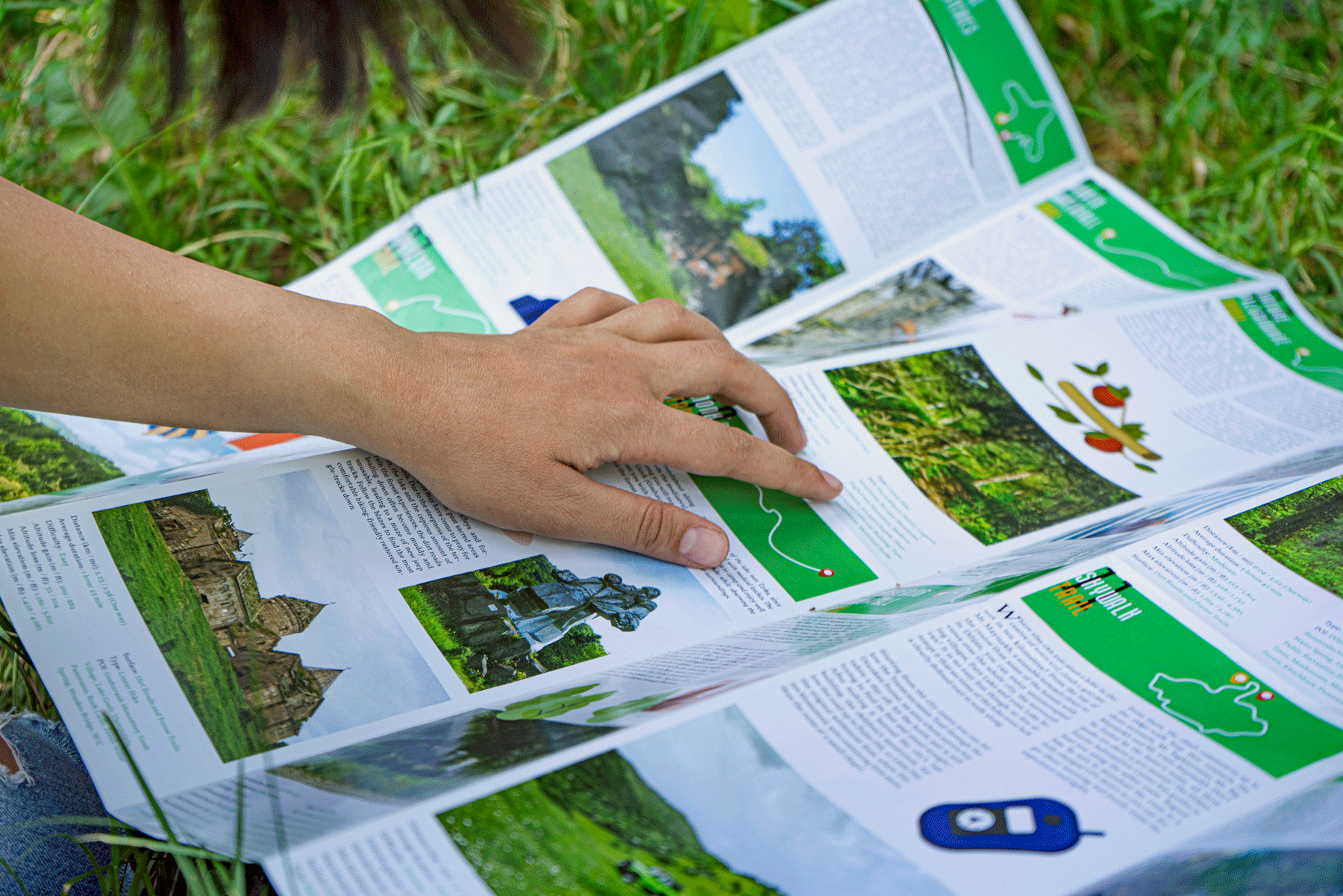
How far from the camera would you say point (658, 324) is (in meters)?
0.82

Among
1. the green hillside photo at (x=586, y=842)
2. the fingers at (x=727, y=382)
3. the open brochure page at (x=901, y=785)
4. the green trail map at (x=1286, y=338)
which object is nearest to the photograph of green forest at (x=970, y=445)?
the fingers at (x=727, y=382)

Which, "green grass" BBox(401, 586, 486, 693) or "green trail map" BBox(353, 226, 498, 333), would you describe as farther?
"green trail map" BBox(353, 226, 498, 333)

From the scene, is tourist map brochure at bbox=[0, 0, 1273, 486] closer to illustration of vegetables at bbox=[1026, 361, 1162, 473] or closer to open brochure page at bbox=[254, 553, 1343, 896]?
illustration of vegetables at bbox=[1026, 361, 1162, 473]

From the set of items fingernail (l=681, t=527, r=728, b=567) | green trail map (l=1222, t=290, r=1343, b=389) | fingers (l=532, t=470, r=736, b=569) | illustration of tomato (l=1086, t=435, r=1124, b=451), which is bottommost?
green trail map (l=1222, t=290, r=1343, b=389)

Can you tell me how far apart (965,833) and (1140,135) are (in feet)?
3.91

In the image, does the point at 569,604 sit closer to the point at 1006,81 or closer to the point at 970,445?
the point at 970,445

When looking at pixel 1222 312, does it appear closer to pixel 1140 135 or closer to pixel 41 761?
pixel 1140 135

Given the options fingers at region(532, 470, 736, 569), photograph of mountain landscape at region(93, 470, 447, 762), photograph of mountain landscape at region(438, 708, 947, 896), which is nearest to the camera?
photograph of mountain landscape at region(438, 708, 947, 896)

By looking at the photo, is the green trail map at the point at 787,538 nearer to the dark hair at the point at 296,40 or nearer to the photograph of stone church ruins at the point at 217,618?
the photograph of stone church ruins at the point at 217,618

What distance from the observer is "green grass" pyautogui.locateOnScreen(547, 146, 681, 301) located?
107 cm

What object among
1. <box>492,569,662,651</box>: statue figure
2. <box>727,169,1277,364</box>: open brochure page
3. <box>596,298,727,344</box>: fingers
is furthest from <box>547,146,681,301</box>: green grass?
<box>492,569,662,651</box>: statue figure

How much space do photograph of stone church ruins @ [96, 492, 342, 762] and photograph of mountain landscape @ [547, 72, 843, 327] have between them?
0.54 m

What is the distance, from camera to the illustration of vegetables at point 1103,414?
0.92m

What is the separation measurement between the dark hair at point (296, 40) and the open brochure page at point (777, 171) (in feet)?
0.72
